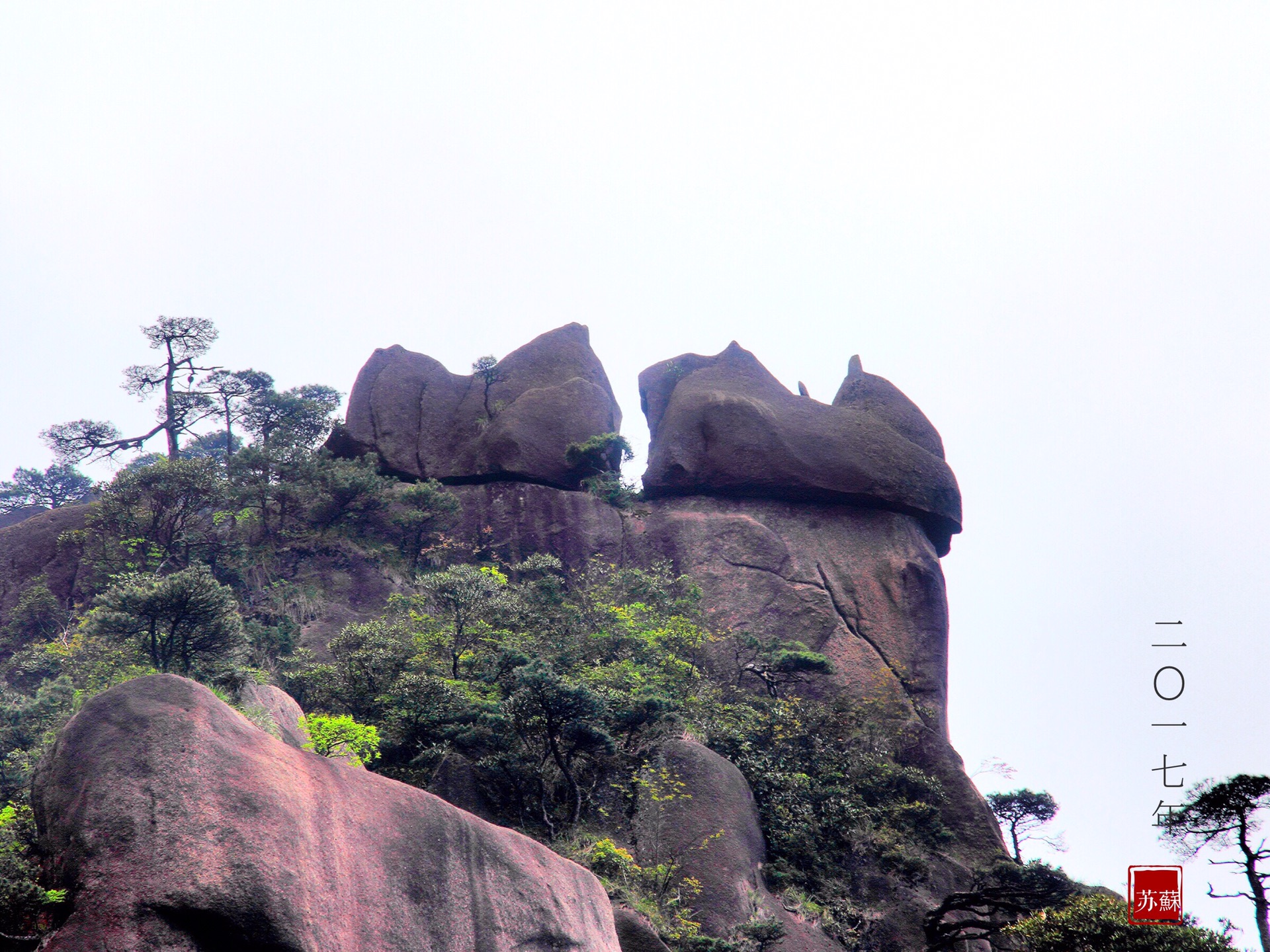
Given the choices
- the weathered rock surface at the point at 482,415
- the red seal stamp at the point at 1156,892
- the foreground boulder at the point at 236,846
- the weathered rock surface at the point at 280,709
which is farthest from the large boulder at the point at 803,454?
the foreground boulder at the point at 236,846

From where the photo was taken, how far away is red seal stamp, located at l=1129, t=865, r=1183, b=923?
15164mm

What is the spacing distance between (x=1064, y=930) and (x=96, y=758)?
14.3 m

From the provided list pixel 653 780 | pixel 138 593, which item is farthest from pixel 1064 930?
pixel 138 593

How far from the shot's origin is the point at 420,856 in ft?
32.7

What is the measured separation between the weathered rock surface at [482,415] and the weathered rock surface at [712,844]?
14470mm

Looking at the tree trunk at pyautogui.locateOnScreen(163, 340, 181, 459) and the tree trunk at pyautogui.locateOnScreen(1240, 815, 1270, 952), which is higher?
the tree trunk at pyautogui.locateOnScreen(163, 340, 181, 459)

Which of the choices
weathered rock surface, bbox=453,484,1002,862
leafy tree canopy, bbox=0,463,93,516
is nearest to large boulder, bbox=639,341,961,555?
weathered rock surface, bbox=453,484,1002,862

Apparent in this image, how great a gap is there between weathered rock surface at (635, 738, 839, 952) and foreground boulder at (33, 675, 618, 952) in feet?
23.8

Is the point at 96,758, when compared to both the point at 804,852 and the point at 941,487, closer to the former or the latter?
the point at 804,852

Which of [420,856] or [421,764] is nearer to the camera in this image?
[420,856]

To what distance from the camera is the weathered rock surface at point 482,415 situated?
104 ft

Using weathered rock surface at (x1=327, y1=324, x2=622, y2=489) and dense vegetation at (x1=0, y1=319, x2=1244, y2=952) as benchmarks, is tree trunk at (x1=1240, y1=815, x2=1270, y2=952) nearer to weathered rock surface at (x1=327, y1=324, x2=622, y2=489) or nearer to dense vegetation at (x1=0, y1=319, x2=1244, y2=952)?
dense vegetation at (x1=0, y1=319, x2=1244, y2=952)

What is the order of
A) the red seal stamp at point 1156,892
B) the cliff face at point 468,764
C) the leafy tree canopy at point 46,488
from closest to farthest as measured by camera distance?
the cliff face at point 468,764, the red seal stamp at point 1156,892, the leafy tree canopy at point 46,488

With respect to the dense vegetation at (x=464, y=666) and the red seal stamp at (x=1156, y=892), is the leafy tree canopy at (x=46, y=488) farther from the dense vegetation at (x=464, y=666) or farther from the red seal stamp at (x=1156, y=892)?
the red seal stamp at (x=1156, y=892)
